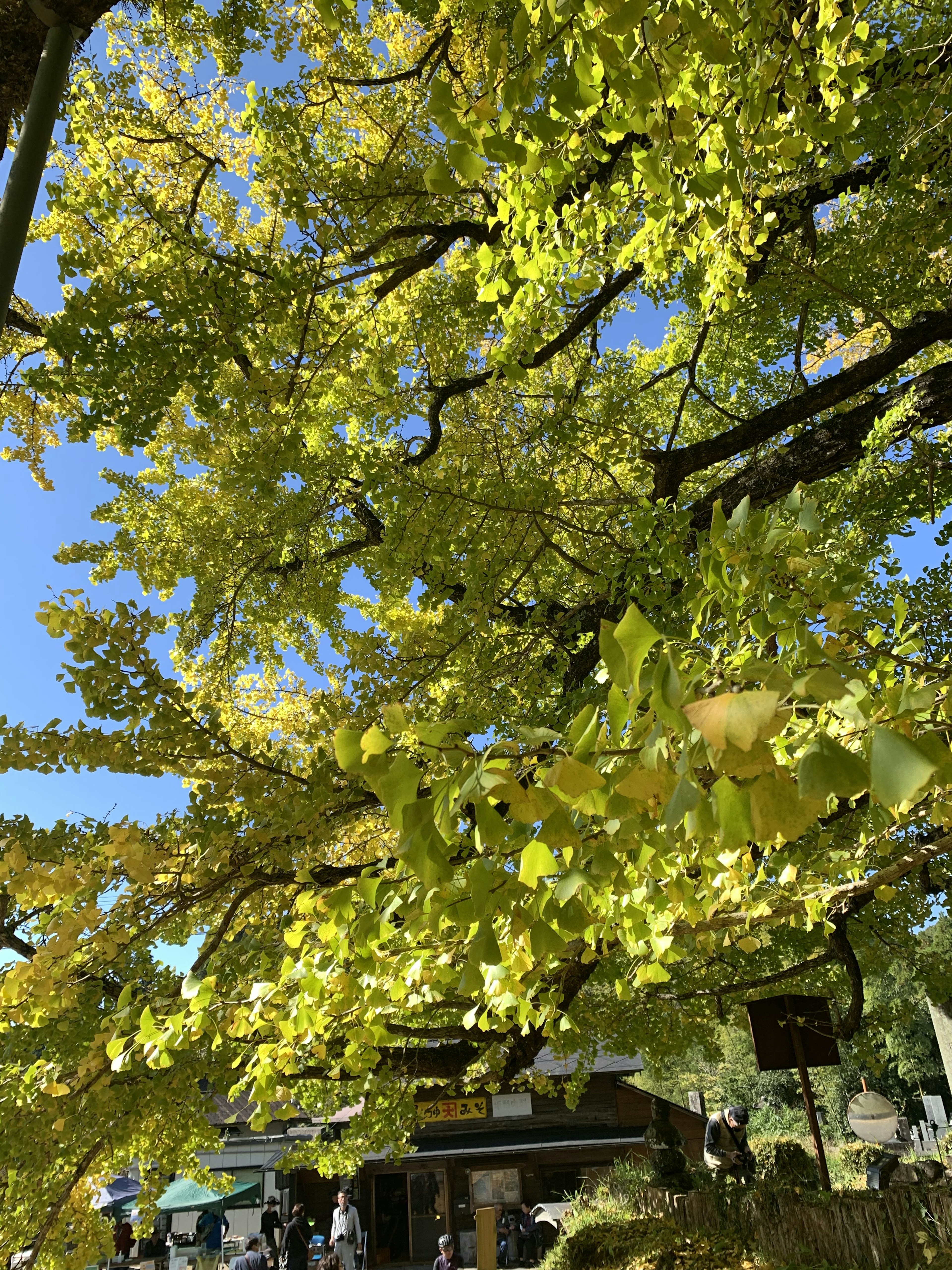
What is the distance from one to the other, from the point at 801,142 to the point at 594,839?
6.89 ft

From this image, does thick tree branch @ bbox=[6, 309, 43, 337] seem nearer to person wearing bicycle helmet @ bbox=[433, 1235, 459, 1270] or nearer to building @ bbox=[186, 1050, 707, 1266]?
person wearing bicycle helmet @ bbox=[433, 1235, 459, 1270]

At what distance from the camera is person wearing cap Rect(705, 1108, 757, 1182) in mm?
8406

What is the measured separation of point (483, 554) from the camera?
4586mm

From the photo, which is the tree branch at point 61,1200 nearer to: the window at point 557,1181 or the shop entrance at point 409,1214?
the shop entrance at point 409,1214

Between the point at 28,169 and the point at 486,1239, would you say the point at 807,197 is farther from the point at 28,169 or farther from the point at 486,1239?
the point at 486,1239

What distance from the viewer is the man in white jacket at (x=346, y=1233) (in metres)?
10.1

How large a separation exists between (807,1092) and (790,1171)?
1015 millimetres

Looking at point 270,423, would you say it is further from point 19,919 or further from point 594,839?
point 594,839

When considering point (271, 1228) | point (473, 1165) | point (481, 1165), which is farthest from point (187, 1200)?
point (481, 1165)

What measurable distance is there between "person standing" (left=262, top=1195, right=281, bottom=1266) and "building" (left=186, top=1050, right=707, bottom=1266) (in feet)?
4.82

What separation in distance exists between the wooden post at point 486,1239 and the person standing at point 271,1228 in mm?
9143

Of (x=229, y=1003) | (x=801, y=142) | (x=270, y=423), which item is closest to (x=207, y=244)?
(x=270, y=423)

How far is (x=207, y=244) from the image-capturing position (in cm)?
413

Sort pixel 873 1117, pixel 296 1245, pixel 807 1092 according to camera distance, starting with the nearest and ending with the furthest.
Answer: pixel 807 1092 < pixel 873 1117 < pixel 296 1245
